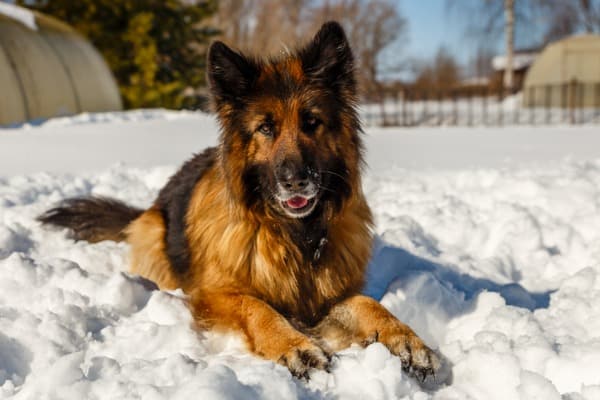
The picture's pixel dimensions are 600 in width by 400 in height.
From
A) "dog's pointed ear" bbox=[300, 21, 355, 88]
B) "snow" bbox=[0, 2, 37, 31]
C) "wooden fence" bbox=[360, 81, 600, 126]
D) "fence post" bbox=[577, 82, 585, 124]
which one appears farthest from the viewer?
"wooden fence" bbox=[360, 81, 600, 126]

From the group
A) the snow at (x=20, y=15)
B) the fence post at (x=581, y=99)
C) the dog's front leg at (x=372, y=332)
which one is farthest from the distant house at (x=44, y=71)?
the fence post at (x=581, y=99)

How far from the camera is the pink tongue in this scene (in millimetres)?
3135

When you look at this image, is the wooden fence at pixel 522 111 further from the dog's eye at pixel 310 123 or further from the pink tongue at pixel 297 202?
the pink tongue at pixel 297 202

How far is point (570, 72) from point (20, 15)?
77.2ft

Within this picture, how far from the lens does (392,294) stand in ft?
11.9

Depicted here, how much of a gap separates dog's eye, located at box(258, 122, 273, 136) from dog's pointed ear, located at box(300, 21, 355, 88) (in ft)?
1.36

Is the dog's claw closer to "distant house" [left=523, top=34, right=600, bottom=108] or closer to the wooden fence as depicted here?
the wooden fence

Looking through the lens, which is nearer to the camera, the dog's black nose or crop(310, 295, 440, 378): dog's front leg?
crop(310, 295, 440, 378): dog's front leg

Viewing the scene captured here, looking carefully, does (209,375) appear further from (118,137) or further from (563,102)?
(563,102)

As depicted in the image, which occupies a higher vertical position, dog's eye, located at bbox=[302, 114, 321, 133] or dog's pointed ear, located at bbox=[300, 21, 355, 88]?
dog's pointed ear, located at bbox=[300, 21, 355, 88]

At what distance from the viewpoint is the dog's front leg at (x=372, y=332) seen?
2594mm

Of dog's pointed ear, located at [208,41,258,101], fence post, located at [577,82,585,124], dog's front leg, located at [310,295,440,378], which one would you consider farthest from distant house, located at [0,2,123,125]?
fence post, located at [577,82,585,124]

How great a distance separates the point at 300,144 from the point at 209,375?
54.3 inches

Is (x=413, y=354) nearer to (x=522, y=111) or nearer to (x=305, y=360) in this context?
(x=305, y=360)
